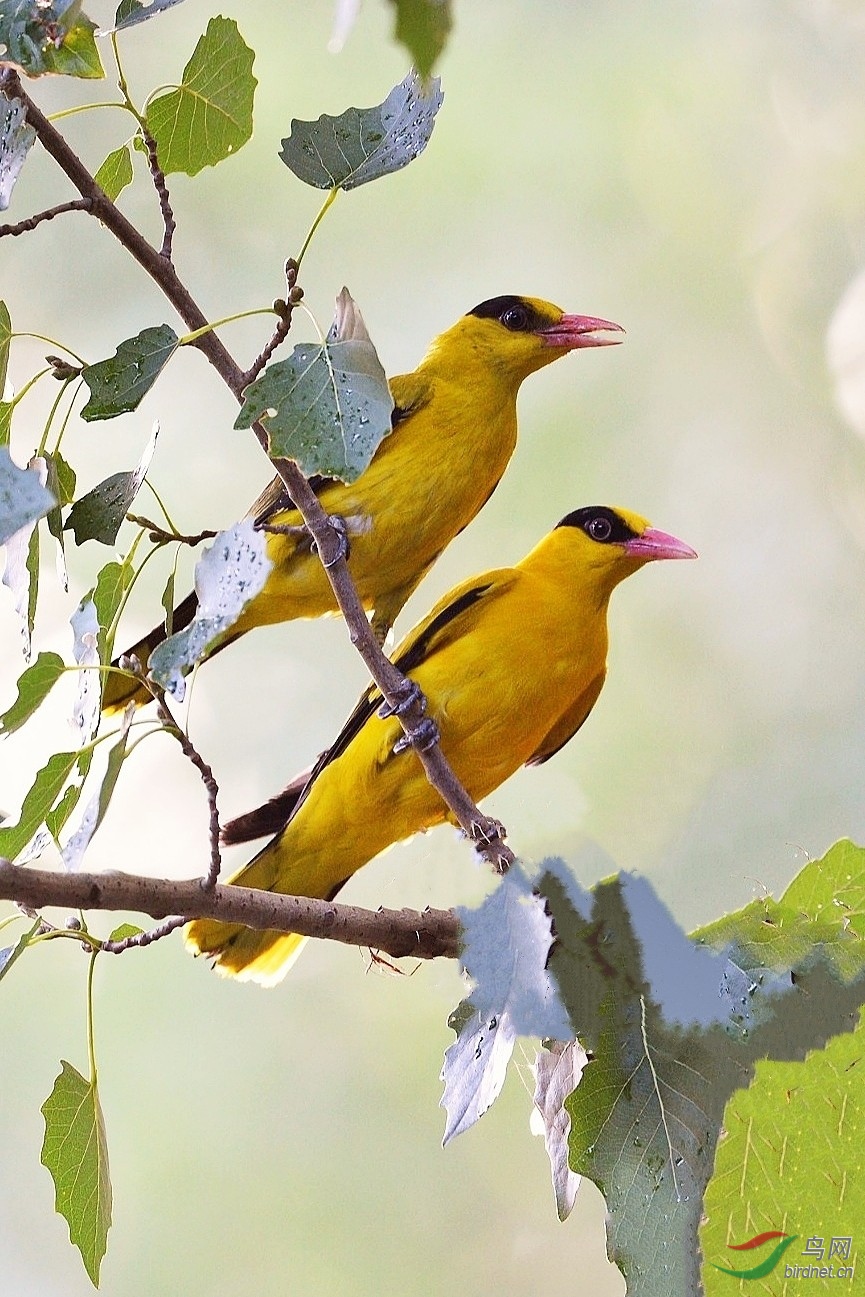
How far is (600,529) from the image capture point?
0.81 m

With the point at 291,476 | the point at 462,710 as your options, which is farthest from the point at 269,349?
the point at 462,710

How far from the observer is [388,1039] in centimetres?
132

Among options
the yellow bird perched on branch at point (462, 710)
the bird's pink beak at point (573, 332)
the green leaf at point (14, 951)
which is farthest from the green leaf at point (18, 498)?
the bird's pink beak at point (573, 332)

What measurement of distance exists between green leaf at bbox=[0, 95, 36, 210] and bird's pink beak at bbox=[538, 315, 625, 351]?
39 centimetres

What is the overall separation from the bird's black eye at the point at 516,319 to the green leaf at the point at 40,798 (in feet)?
1.45

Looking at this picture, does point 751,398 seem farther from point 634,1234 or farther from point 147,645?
point 634,1234

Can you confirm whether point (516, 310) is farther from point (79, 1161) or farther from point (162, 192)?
point (79, 1161)

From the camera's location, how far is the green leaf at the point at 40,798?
0.55 metres

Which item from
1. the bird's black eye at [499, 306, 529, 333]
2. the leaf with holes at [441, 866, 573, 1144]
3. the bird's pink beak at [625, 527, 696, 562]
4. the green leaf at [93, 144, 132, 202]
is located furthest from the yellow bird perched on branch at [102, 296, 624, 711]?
the leaf with holes at [441, 866, 573, 1144]

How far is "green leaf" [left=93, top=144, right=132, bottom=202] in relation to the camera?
653 mm

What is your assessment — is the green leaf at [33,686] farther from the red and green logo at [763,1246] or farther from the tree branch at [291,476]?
the red and green logo at [763,1246]

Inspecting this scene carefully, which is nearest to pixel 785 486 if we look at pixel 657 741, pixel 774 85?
pixel 657 741

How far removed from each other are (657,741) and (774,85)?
87 cm

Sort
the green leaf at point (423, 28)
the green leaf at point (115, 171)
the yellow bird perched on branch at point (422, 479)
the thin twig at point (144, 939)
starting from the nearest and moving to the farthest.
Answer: the green leaf at point (423, 28) < the thin twig at point (144, 939) < the green leaf at point (115, 171) < the yellow bird perched on branch at point (422, 479)
